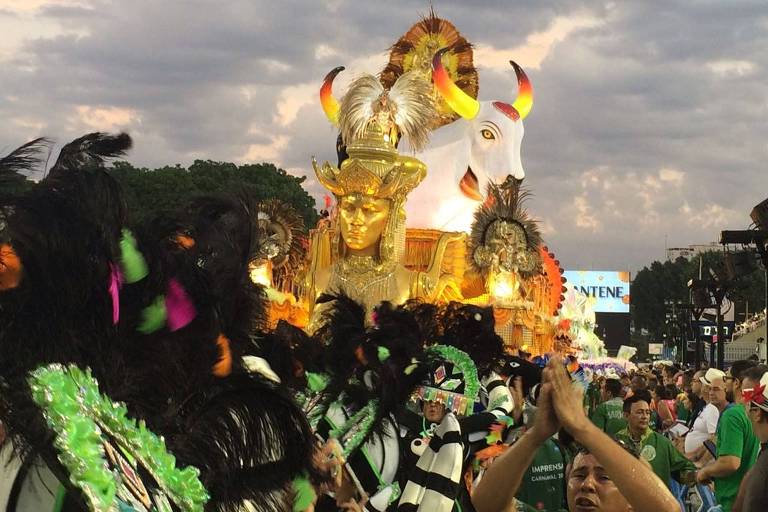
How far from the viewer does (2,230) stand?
202 cm

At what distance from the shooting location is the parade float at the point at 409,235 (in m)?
17.0

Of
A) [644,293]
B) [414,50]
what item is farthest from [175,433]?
[644,293]

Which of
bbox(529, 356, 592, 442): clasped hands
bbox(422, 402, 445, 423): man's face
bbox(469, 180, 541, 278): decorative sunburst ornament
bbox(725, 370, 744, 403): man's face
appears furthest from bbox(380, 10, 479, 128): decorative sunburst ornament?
bbox(529, 356, 592, 442): clasped hands

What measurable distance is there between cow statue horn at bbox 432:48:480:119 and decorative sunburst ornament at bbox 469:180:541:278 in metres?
2.84

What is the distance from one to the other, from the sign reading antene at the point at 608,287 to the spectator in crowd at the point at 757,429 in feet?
274

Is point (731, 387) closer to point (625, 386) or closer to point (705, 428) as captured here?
point (705, 428)

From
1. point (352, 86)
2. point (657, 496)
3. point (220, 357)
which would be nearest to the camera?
point (220, 357)

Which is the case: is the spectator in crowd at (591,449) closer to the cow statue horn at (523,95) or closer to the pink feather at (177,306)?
the pink feather at (177,306)

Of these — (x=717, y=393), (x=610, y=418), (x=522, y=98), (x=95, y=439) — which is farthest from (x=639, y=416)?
(x=522, y=98)

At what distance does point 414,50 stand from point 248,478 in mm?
20792

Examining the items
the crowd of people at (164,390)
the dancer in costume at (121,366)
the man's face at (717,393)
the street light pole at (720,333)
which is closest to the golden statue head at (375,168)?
the man's face at (717,393)

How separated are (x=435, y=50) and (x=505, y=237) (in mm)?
5797

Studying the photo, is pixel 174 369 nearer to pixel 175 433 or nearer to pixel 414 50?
pixel 175 433

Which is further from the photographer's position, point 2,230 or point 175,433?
point 175,433
